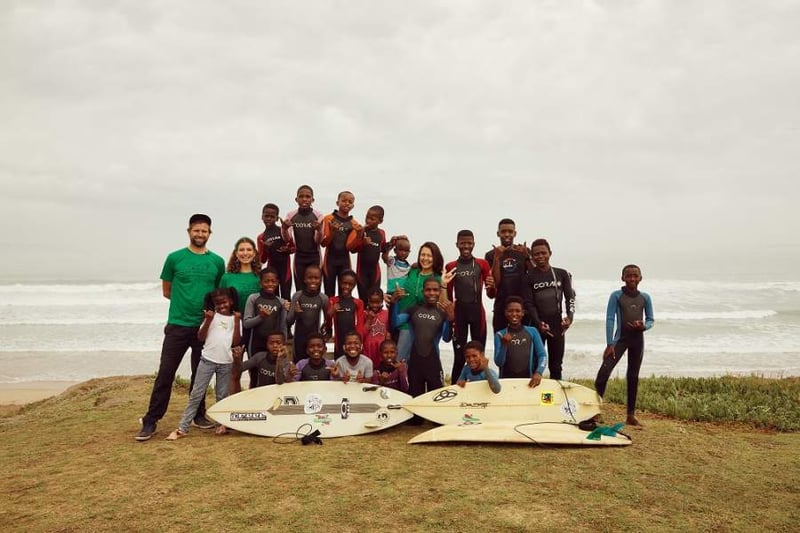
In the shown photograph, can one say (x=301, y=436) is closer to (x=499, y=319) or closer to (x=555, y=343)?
(x=499, y=319)

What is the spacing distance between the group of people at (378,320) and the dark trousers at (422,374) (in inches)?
0.5

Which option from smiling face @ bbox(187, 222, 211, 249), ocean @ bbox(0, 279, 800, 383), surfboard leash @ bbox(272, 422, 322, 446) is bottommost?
ocean @ bbox(0, 279, 800, 383)

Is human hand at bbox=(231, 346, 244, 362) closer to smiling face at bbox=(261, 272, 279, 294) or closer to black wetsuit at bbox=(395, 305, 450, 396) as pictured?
smiling face at bbox=(261, 272, 279, 294)

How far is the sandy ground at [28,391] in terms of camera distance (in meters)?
10.8

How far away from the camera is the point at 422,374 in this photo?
238 inches

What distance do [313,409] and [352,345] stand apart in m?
0.80

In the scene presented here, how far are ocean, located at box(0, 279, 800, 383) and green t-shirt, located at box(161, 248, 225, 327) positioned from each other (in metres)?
8.36

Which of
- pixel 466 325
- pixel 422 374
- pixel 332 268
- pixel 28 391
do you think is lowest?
pixel 28 391

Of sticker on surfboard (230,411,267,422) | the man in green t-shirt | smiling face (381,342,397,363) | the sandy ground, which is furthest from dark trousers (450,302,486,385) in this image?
the sandy ground

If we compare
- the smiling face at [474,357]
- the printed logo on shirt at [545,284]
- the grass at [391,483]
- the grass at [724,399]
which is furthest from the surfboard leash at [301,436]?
the grass at [724,399]

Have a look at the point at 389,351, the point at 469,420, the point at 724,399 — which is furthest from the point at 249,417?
the point at 724,399

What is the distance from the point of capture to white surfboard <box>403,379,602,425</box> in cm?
563

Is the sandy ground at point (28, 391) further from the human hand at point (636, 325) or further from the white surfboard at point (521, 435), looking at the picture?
the human hand at point (636, 325)

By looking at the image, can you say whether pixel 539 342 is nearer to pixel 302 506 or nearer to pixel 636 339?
pixel 636 339
